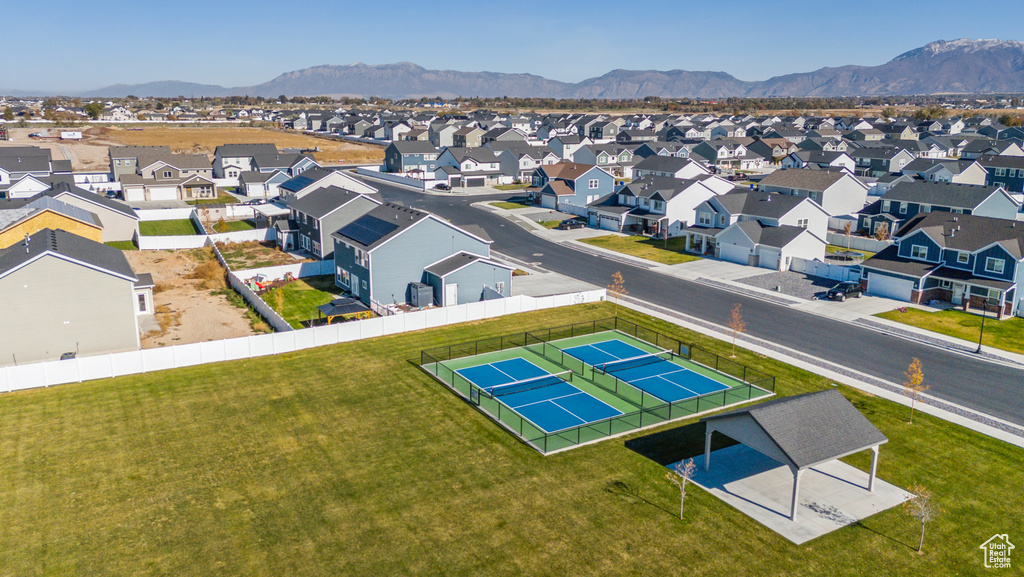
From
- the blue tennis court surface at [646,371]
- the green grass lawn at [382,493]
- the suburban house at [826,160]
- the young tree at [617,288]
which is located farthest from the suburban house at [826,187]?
the green grass lawn at [382,493]

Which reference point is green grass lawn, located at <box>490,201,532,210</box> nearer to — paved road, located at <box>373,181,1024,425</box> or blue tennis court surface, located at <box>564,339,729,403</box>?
paved road, located at <box>373,181,1024,425</box>

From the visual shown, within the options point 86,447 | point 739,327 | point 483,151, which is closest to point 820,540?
point 739,327

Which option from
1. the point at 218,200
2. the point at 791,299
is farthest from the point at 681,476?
the point at 218,200

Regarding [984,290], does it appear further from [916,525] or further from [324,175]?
[324,175]

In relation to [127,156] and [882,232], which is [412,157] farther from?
[882,232]

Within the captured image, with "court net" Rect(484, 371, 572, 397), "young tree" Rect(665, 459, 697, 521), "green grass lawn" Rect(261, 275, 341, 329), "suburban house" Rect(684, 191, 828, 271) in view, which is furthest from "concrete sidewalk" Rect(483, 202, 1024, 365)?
"green grass lawn" Rect(261, 275, 341, 329)
